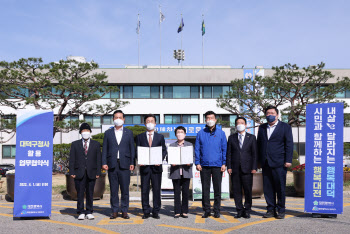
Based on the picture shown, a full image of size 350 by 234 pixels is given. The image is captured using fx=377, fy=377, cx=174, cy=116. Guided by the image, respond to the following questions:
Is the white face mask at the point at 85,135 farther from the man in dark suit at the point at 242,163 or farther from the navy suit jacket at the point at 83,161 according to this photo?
the man in dark suit at the point at 242,163

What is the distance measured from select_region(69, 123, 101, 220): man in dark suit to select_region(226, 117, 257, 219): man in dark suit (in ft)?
8.66

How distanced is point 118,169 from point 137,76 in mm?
31805

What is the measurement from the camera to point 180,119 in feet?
127

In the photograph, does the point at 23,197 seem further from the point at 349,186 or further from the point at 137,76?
the point at 137,76

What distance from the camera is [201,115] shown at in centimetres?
3872

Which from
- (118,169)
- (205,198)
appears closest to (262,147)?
(205,198)

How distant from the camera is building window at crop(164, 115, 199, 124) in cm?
3850

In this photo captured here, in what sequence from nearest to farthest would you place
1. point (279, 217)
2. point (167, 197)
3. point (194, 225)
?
point (194, 225), point (279, 217), point (167, 197)

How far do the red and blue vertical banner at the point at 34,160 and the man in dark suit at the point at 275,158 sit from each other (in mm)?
4247

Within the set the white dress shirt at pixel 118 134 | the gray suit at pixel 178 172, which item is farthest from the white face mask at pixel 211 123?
the white dress shirt at pixel 118 134

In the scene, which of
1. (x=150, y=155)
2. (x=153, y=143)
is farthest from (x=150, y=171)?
(x=153, y=143)

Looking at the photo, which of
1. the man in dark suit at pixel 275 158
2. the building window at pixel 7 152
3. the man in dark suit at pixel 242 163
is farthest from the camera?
the building window at pixel 7 152

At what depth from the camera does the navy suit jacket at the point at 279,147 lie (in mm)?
7198

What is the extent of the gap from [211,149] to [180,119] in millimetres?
31413
